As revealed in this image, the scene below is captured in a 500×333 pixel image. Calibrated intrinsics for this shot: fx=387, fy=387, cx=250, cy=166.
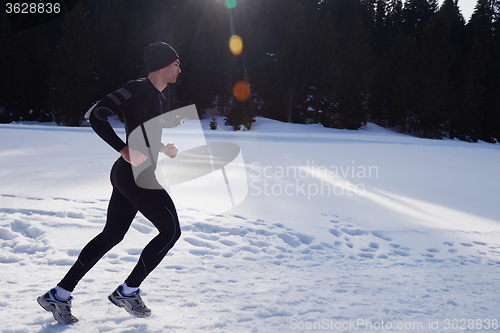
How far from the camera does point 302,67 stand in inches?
1189

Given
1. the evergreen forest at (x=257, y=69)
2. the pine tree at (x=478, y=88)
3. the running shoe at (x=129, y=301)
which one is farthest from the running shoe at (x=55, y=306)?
the pine tree at (x=478, y=88)

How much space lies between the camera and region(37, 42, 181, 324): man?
2.46m

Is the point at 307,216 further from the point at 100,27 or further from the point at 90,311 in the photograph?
the point at 100,27

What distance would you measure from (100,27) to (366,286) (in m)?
33.1

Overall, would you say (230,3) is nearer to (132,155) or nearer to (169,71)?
(169,71)

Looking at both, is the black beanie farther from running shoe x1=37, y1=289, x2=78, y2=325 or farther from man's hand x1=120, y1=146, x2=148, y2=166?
running shoe x1=37, y1=289, x2=78, y2=325

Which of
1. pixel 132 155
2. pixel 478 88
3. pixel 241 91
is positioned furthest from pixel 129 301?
pixel 478 88

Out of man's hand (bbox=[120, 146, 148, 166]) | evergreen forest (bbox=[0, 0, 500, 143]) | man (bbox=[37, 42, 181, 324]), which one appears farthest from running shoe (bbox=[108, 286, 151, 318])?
evergreen forest (bbox=[0, 0, 500, 143])

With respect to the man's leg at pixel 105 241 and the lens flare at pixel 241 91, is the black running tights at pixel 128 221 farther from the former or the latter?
the lens flare at pixel 241 91

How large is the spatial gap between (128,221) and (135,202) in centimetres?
22

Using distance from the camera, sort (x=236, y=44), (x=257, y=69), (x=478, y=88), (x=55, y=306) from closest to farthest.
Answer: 1. (x=55, y=306)
2. (x=236, y=44)
3. (x=257, y=69)
4. (x=478, y=88)

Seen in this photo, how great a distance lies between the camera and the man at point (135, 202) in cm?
246

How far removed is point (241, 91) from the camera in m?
28.2

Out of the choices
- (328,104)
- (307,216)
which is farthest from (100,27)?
(307,216)
